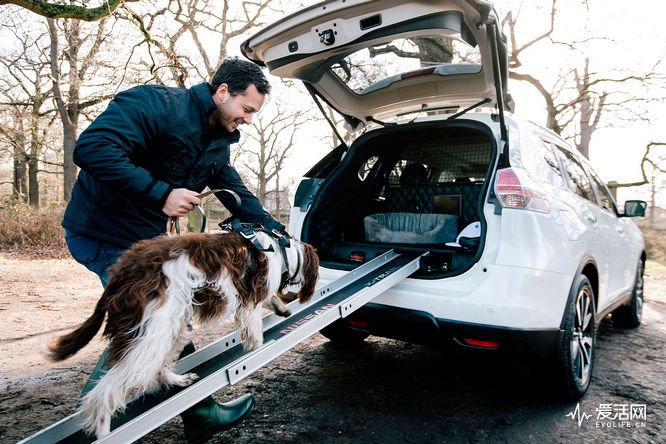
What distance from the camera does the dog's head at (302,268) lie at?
7.92ft

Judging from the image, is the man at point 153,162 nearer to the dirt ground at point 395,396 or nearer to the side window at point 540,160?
the dirt ground at point 395,396

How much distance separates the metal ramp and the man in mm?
232

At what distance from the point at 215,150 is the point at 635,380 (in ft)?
12.1

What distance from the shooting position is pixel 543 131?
11.5 feet

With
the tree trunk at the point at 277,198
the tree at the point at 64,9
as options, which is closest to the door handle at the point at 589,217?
the tree at the point at 64,9

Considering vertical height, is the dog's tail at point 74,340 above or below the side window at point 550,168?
below

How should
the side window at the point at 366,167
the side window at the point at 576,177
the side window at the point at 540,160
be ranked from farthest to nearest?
the side window at the point at 366,167, the side window at the point at 576,177, the side window at the point at 540,160

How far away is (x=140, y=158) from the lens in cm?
224

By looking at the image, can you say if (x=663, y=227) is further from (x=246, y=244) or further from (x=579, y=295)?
(x=246, y=244)

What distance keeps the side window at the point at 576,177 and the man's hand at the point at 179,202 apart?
9.78 feet

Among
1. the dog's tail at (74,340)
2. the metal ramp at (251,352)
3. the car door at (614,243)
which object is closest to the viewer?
the metal ramp at (251,352)

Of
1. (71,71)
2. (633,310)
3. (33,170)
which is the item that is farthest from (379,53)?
(33,170)

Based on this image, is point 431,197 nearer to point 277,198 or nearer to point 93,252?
point 93,252

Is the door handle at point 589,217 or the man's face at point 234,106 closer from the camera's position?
the man's face at point 234,106
